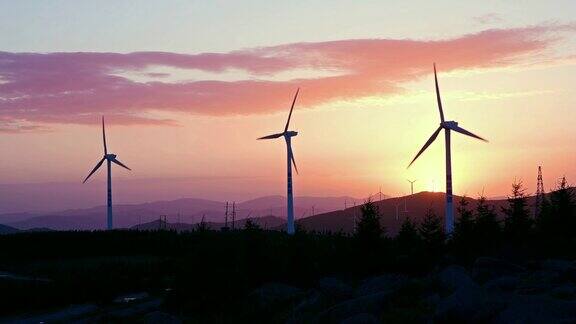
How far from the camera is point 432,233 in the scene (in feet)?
110

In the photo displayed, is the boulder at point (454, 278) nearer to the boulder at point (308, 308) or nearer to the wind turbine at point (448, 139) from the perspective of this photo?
the boulder at point (308, 308)

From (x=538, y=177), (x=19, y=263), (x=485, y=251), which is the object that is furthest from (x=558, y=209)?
(x=538, y=177)

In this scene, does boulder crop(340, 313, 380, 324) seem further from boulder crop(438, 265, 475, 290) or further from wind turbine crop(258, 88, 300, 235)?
wind turbine crop(258, 88, 300, 235)

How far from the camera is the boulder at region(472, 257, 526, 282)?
82.1 feet

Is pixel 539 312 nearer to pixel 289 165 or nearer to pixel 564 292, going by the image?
pixel 564 292

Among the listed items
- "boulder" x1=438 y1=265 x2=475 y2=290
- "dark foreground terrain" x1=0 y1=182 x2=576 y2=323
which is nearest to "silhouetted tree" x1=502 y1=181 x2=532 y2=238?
"dark foreground terrain" x1=0 y1=182 x2=576 y2=323

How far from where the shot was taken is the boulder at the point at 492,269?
2502 cm

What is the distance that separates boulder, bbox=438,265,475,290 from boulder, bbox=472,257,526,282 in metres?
0.77

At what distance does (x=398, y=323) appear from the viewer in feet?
65.3

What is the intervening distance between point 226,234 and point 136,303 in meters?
4.73

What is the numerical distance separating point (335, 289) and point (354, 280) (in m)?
4.64

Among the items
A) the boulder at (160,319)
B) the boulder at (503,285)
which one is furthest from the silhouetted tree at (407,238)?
the boulder at (160,319)

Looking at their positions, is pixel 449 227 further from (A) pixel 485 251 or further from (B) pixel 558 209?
(A) pixel 485 251

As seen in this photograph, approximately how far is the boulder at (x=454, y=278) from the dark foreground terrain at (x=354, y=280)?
0.15 ft
